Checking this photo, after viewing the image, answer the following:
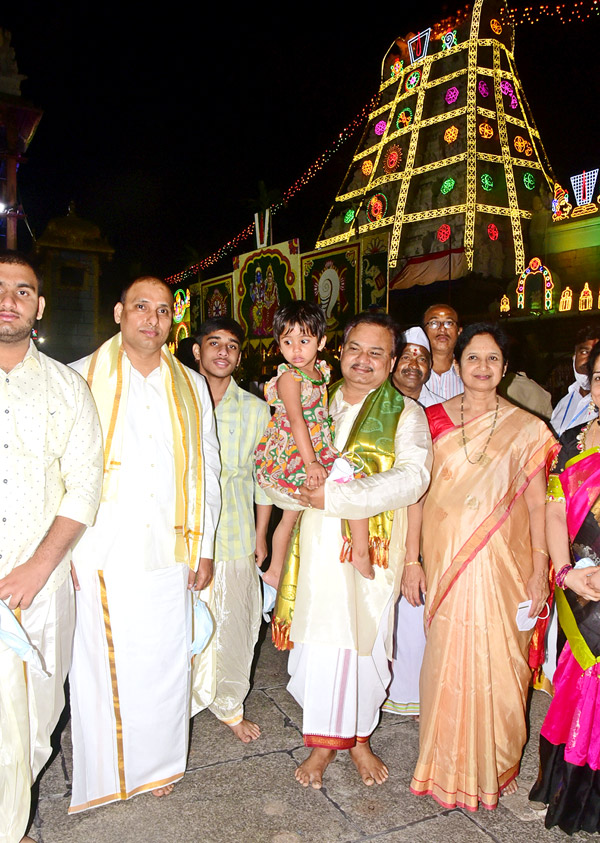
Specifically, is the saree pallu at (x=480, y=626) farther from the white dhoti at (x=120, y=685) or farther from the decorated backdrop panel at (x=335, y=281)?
the decorated backdrop panel at (x=335, y=281)

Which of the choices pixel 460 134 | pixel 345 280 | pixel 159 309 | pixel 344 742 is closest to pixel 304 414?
pixel 159 309

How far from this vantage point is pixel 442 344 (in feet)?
13.5

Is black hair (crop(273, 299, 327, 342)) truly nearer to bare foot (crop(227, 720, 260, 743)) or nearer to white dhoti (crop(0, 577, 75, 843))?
white dhoti (crop(0, 577, 75, 843))

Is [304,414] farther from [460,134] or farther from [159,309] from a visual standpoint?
[460,134]

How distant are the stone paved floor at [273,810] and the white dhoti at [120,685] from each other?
0.12 meters

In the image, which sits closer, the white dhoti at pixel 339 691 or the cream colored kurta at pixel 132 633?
the cream colored kurta at pixel 132 633

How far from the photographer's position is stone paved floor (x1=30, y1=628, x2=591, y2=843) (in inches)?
90.9

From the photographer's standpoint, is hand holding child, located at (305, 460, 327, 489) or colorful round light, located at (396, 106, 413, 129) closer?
→ hand holding child, located at (305, 460, 327, 489)

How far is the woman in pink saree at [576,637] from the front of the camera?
2.35m

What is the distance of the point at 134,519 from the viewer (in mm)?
2484

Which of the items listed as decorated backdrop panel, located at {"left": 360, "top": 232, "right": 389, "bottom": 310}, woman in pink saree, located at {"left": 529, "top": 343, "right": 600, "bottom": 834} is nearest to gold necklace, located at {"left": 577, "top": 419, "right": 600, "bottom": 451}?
woman in pink saree, located at {"left": 529, "top": 343, "right": 600, "bottom": 834}

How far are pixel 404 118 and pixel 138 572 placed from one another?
27.6 metres

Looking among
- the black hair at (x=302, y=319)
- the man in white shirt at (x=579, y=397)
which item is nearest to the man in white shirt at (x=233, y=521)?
the black hair at (x=302, y=319)

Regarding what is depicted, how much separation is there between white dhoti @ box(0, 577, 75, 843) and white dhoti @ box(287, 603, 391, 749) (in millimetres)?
1065
